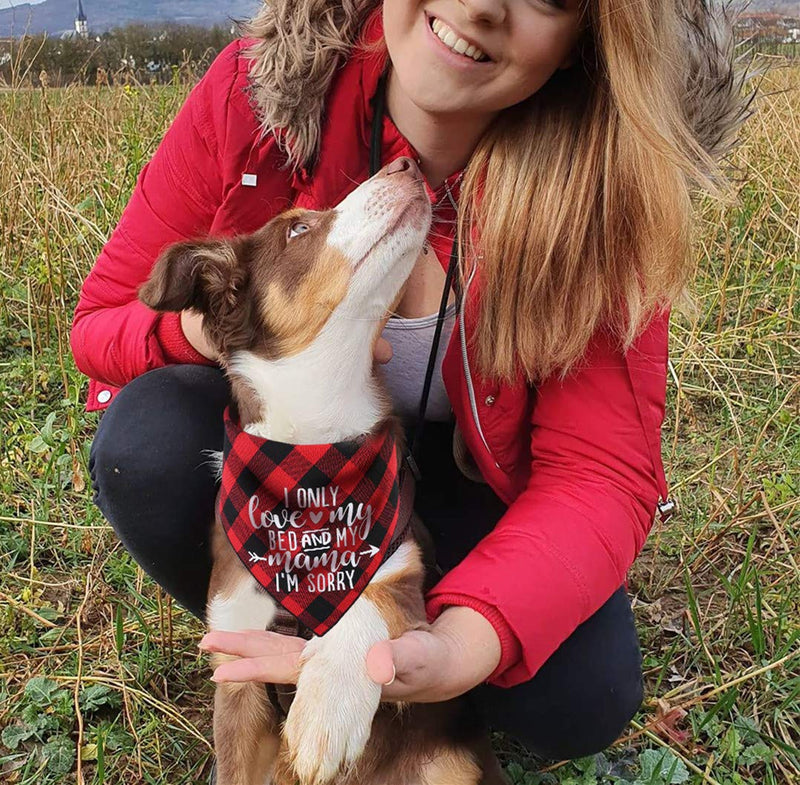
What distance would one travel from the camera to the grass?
7.78 feet

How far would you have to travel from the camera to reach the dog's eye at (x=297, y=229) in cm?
212

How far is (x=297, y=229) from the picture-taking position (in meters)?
2.14

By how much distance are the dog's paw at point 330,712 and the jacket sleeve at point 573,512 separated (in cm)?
34

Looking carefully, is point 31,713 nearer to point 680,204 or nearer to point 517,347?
point 517,347

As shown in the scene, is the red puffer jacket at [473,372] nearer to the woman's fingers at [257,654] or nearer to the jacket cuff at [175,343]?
the jacket cuff at [175,343]

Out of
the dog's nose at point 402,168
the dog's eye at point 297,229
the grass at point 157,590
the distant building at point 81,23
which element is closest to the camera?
the dog's nose at point 402,168

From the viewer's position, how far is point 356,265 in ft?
6.53

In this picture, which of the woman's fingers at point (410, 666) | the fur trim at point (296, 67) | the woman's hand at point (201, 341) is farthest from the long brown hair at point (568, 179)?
the woman's fingers at point (410, 666)

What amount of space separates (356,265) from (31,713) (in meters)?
1.54

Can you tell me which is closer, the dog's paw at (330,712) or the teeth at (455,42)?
the dog's paw at (330,712)

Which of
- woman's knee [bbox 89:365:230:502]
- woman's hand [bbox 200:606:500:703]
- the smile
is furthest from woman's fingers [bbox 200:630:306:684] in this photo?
the smile

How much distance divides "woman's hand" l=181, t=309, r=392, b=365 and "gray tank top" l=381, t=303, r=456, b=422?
111mm

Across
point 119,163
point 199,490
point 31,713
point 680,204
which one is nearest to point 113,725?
point 31,713

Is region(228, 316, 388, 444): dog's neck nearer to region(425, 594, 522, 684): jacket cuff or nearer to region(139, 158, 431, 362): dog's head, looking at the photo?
region(139, 158, 431, 362): dog's head
